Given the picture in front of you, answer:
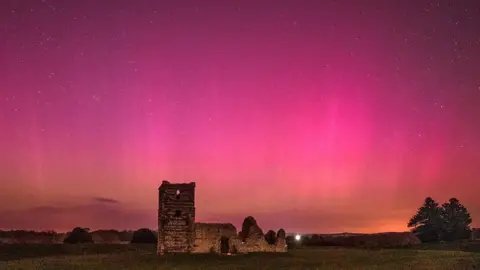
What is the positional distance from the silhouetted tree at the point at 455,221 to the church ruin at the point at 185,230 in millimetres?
42556

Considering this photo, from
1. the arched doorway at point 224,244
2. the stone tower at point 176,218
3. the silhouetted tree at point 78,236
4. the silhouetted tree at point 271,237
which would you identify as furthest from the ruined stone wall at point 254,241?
the silhouetted tree at point 78,236

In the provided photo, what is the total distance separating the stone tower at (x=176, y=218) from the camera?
50.5m

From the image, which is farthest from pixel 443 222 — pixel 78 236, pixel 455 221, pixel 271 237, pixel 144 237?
pixel 78 236

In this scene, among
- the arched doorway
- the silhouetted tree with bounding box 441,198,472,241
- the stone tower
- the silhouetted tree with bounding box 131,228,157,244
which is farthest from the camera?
the silhouetted tree with bounding box 131,228,157,244

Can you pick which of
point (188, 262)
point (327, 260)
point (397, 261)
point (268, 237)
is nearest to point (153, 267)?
point (188, 262)

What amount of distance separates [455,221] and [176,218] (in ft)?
166

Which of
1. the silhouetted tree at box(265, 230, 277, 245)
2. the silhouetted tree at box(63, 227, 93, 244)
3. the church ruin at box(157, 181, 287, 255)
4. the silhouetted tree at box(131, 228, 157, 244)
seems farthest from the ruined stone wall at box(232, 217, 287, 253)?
the silhouetted tree at box(63, 227, 93, 244)

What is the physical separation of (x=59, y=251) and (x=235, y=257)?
25602 mm

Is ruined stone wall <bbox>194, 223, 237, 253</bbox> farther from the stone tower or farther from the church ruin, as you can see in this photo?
the stone tower

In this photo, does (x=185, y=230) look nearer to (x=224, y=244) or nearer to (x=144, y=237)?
(x=224, y=244)

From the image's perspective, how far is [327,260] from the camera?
4094 centimetres

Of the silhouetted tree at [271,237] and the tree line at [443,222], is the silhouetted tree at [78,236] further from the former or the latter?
the tree line at [443,222]

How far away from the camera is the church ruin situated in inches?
1991

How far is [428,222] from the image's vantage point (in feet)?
276
